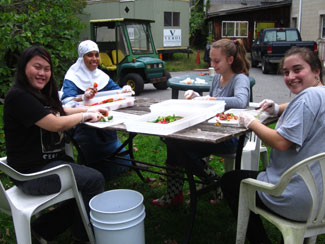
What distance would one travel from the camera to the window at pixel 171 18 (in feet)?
54.4

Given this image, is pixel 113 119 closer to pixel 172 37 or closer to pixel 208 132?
pixel 208 132

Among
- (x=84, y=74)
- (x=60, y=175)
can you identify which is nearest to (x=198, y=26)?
(x=84, y=74)

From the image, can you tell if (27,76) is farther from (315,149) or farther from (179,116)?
(315,149)

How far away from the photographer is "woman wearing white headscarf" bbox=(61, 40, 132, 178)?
12.6 feet

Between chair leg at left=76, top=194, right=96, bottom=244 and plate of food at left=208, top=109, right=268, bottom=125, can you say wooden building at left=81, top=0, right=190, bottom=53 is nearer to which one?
plate of food at left=208, top=109, right=268, bottom=125

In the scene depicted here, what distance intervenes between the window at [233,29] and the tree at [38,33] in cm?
1948

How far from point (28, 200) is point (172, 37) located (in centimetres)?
1561

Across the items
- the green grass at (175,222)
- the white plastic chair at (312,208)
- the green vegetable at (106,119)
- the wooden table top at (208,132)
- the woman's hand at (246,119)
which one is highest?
the woman's hand at (246,119)

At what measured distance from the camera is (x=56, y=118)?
2570mm

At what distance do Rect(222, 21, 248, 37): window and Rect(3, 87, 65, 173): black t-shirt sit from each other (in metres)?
22.5

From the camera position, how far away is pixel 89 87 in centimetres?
389

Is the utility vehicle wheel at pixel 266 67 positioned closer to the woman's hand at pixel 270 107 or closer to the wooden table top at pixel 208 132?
the woman's hand at pixel 270 107

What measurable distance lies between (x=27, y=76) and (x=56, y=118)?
15.4 inches

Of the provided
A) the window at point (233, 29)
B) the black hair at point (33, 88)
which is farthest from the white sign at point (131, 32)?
the window at point (233, 29)
